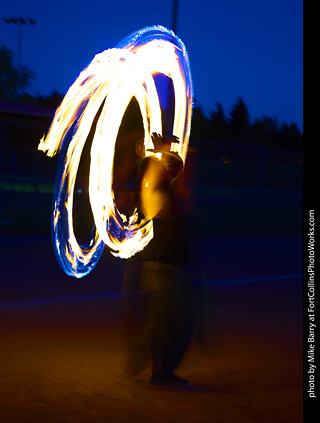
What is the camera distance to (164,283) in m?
6.06

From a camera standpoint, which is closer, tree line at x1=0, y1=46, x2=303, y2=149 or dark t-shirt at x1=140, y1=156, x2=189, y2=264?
dark t-shirt at x1=140, y1=156, x2=189, y2=264

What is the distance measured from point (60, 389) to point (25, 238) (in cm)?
1552

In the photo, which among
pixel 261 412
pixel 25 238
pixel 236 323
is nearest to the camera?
pixel 261 412

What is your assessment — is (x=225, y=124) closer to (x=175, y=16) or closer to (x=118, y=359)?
(x=175, y=16)

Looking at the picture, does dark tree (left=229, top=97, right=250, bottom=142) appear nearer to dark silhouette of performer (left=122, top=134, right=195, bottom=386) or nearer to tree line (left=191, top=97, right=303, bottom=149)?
tree line (left=191, top=97, right=303, bottom=149)

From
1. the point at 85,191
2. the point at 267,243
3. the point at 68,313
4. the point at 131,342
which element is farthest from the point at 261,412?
the point at 85,191

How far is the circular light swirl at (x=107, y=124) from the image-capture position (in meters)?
7.69

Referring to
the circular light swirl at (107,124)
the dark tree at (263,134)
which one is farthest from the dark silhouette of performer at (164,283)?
the dark tree at (263,134)

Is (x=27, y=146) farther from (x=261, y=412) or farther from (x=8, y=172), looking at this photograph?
(x=261, y=412)

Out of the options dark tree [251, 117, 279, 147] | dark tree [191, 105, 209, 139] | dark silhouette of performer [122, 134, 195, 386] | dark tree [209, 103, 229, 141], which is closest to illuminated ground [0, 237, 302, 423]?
dark silhouette of performer [122, 134, 195, 386]

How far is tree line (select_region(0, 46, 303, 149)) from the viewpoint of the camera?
7281cm

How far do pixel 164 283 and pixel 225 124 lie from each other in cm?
6942

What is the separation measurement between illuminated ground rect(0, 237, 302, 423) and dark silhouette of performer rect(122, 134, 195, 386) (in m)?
0.22

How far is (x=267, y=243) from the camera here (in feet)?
75.2
